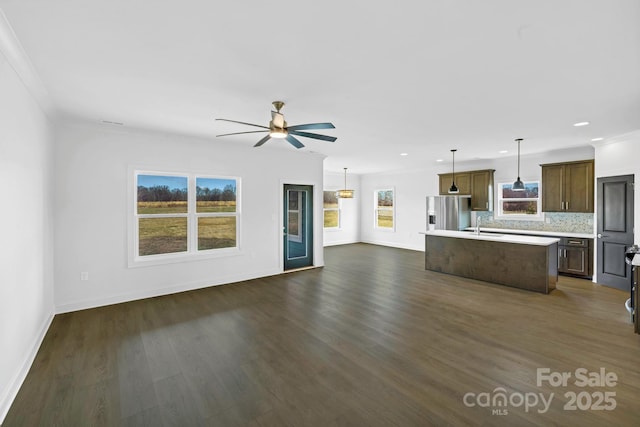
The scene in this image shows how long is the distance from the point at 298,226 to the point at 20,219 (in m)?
4.61

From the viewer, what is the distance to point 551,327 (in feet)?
11.4

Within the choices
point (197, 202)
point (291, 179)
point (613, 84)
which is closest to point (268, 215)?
point (291, 179)

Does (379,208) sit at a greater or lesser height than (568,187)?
lesser

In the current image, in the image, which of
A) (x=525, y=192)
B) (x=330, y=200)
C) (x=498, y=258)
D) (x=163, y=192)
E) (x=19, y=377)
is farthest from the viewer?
(x=330, y=200)

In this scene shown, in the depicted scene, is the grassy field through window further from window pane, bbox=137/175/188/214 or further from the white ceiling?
the white ceiling

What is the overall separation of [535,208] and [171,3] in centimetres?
794

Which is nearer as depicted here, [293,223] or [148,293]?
[148,293]

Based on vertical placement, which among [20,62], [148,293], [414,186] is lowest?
[148,293]

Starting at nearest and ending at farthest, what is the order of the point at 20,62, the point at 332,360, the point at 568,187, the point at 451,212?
A: the point at 20,62 < the point at 332,360 < the point at 568,187 < the point at 451,212

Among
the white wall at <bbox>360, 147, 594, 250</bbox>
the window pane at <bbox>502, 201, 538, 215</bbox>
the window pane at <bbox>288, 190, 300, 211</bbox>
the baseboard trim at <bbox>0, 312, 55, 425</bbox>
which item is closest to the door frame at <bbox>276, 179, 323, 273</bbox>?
the window pane at <bbox>288, 190, 300, 211</bbox>

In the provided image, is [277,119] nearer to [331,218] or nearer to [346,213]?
[331,218]

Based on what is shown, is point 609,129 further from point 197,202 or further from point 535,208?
point 197,202

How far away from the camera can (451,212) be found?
304 inches

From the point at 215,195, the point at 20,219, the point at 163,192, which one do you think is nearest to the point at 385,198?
the point at 215,195
